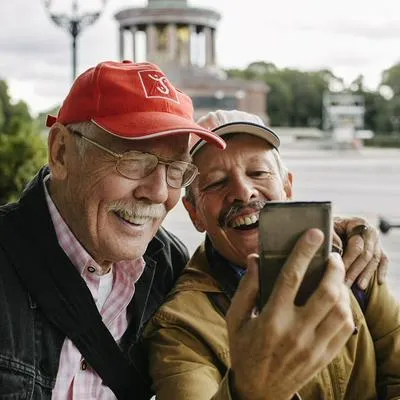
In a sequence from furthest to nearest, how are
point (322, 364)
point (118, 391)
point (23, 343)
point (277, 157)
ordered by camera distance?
point (277, 157)
point (118, 391)
point (23, 343)
point (322, 364)

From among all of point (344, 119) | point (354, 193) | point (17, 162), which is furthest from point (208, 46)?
point (17, 162)

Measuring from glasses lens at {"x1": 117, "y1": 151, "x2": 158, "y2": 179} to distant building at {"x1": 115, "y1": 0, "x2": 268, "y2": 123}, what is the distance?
54.2m

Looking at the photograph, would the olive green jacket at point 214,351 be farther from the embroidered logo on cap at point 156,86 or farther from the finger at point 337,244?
the embroidered logo on cap at point 156,86

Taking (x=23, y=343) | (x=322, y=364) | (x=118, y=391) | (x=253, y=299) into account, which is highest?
(x=253, y=299)

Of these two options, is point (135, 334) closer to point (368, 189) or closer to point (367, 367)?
point (367, 367)

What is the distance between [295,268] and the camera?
139 centimetres

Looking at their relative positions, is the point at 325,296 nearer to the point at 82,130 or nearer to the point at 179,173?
the point at 179,173

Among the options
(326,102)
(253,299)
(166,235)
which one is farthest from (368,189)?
(326,102)

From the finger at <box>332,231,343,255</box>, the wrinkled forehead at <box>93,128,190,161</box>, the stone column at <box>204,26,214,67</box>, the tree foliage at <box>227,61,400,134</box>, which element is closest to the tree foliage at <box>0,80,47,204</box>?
the finger at <box>332,231,343,255</box>

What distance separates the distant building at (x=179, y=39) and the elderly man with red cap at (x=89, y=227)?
54.1 metres

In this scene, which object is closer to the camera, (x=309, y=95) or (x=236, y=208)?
(x=236, y=208)

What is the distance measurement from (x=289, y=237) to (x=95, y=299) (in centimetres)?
106

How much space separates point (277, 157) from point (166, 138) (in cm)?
62

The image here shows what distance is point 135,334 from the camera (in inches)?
95.0
